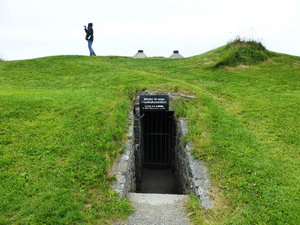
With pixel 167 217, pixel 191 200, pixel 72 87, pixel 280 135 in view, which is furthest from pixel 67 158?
pixel 280 135

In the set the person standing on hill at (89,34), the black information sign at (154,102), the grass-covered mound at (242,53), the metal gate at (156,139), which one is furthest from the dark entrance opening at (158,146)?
the person standing on hill at (89,34)

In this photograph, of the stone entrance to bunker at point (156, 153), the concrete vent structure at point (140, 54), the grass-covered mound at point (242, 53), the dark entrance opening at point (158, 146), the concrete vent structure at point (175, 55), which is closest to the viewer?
the stone entrance to bunker at point (156, 153)

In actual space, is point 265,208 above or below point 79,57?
below

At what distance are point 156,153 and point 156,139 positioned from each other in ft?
2.14

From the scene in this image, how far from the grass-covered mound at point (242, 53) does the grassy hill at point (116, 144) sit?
218cm

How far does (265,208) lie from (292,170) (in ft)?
4.62

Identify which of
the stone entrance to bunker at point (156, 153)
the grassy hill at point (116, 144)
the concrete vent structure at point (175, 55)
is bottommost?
the stone entrance to bunker at point (156, 153)

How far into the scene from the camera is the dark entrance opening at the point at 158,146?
28.4 ft

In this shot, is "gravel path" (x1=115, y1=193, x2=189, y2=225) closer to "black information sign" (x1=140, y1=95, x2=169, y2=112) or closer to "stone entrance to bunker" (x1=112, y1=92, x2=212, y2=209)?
"stone entrance to bunker" (x1=112, y1=92, x2=212, y2=209)

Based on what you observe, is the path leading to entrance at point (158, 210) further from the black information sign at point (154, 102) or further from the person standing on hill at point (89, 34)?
the person standing on hill at point (89, 34)

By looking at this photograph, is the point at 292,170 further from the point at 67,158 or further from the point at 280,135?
the point at 67,158

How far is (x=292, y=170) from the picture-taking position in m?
4.50

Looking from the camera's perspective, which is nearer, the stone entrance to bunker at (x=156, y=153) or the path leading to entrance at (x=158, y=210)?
the path leading to entrance at (x=158, y=210)

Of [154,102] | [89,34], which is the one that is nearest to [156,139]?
[154,102]
